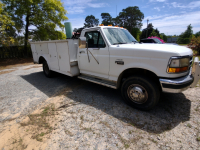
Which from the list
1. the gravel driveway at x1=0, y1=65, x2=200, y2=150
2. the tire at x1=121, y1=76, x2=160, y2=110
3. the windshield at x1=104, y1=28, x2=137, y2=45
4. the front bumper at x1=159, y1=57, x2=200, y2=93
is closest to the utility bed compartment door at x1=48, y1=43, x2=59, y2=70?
the gravel driveway at x1=0, y1=65, x2=200, y2=150

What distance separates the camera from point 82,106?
340 cm

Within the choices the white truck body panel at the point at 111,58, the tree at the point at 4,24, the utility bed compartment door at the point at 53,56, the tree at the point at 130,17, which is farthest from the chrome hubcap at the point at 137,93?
the tree at the point at 130,17

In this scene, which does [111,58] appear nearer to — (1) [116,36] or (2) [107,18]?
(1) [116,36]

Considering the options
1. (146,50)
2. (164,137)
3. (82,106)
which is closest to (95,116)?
(82,106)

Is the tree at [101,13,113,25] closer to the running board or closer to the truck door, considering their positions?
the truck door

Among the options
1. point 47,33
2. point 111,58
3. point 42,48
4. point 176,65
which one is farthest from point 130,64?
point 47,33

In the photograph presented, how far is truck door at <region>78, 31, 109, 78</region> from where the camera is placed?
3.45 metres

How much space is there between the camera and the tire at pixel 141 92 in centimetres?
275

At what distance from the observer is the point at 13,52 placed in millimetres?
13680

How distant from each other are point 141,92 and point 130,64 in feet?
2.39

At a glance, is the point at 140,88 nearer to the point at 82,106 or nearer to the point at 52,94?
the point at 82,106

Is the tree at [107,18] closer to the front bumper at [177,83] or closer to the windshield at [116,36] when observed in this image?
the windshield at [116,36]

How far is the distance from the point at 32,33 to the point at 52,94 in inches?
517

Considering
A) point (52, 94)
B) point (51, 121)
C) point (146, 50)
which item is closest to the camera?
A: point (146, 50)
